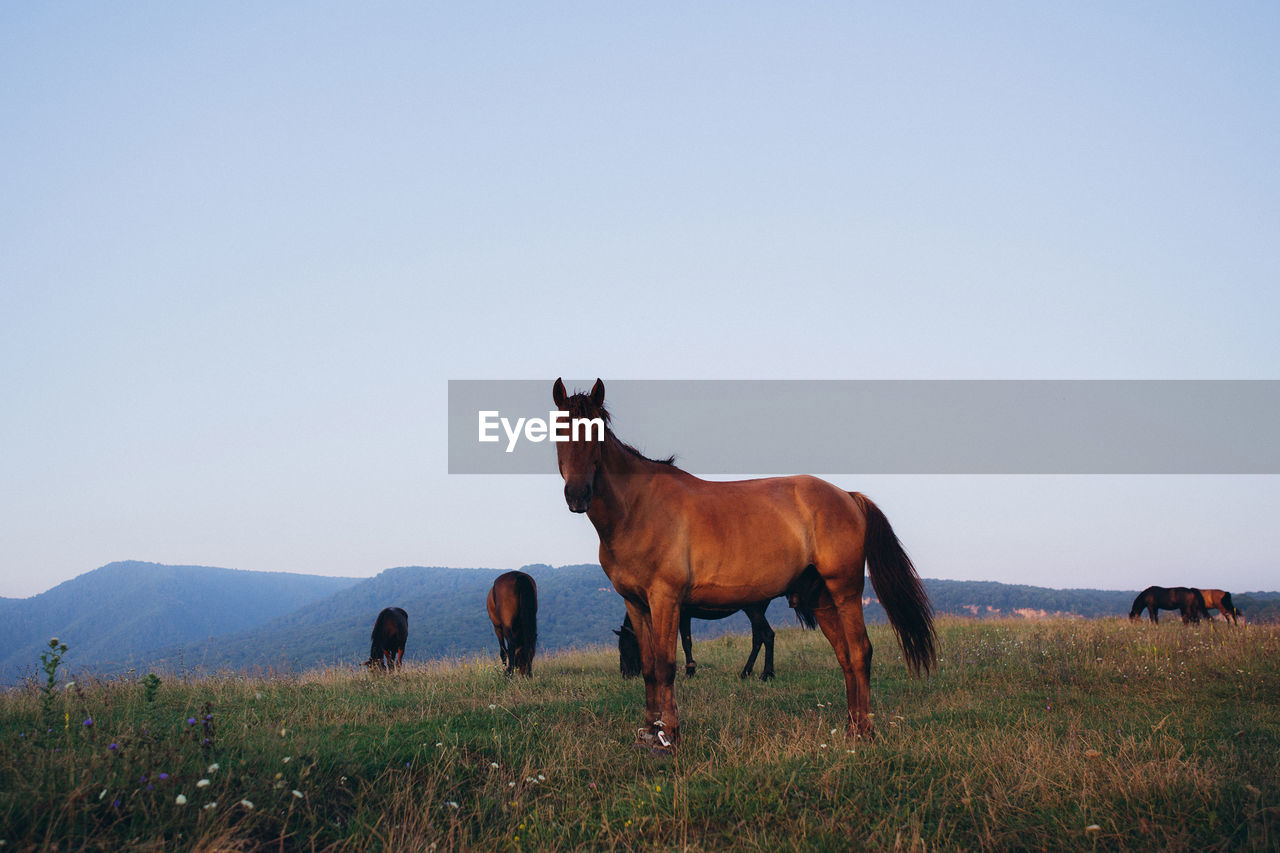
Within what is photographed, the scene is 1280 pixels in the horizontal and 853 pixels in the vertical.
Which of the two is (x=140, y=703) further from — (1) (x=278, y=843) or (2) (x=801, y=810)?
(2) (x=801, y=810)

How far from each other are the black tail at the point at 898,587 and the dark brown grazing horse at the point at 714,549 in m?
0.01

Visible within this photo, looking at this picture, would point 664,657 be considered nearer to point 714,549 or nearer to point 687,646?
point 714,549

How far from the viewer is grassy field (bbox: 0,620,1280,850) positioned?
155 inches

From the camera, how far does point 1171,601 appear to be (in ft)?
89.9

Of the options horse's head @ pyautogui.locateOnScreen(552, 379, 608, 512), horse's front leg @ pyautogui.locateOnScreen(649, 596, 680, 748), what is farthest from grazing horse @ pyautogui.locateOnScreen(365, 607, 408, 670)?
horse's head @ pyautogui.locateOnScreen(552, 379, 608, 512)

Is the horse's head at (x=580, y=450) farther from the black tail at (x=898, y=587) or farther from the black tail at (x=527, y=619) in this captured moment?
the black tail at (x=527, y=619)

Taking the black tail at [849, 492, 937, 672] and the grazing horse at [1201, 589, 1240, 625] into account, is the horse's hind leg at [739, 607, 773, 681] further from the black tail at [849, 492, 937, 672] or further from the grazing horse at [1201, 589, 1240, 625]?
the grazing horse at [1201, 589, 1240, 625]

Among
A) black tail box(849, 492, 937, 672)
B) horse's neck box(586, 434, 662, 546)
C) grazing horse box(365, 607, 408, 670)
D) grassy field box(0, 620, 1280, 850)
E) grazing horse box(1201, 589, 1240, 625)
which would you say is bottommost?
grazing horse box(1201, 589, 1240, 625)

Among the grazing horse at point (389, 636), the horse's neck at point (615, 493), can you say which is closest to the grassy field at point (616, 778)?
the horse's neck at point (615, 493)

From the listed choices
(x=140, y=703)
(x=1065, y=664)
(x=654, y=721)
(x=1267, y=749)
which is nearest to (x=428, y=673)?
(x=140, y=703)

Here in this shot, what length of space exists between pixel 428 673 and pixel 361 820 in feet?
29.9

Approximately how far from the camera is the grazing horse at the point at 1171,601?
86.5 feet

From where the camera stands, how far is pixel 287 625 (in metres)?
189

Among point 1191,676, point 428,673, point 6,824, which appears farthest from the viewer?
point 428,673
